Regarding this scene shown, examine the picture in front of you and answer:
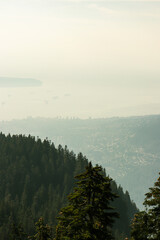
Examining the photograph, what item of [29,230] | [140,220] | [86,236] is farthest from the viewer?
[29,230]

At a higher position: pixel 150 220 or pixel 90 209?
pixel 90 209

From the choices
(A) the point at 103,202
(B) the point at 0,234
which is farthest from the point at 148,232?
(B) the point at 0,234

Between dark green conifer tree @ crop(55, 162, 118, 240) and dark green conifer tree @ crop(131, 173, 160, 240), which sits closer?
dark green conifer tree @ crop(55, 162, 118, 240)

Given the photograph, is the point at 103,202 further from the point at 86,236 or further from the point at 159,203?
the point at 159,203

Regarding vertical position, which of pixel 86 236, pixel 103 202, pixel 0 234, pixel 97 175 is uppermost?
pixel 0 234

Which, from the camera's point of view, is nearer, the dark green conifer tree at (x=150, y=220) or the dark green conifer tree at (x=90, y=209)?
the dark green conifer tree at (x=90, y=209)

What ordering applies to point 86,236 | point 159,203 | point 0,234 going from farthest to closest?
point 0,234 < point 159,203 < point 86,236

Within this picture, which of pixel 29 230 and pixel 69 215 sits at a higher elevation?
pixel 29 230

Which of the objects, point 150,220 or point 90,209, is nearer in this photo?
point 90,209
